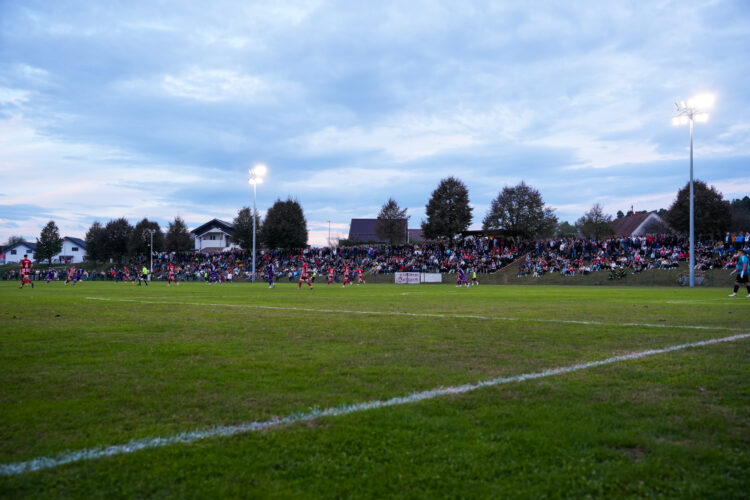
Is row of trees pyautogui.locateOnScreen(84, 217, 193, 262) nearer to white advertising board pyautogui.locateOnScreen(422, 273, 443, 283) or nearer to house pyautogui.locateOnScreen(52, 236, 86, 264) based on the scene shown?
house pyautogui.locateOnScreen(52, 236, 86, 264)

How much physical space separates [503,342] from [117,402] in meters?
5.74

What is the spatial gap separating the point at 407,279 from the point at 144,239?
62.8 metres

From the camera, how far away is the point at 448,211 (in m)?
69.9

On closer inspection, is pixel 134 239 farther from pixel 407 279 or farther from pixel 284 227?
pixel 407 279

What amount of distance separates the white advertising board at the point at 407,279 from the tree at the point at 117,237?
6530 cm

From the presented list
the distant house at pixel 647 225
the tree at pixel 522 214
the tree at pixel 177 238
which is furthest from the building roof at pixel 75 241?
the distant house at pixel 647 225

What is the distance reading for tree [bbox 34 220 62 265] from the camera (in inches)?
3860

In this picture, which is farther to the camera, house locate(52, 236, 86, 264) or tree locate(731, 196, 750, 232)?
house locate(52, 236, 86, 264)

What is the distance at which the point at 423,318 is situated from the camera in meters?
12.3

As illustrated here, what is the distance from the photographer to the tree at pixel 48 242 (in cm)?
9805

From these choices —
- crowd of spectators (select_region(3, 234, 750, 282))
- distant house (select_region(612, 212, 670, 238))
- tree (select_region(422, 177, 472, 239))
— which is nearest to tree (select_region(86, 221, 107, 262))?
crowd of spectators (select_region(3, 234, 750, 282))

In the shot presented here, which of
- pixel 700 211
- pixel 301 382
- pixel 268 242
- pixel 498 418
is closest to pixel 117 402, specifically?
pixel 301 382

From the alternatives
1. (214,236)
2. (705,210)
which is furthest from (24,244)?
(705,210)

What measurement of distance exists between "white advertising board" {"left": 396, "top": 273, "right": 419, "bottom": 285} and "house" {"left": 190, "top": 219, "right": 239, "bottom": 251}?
58.5m
